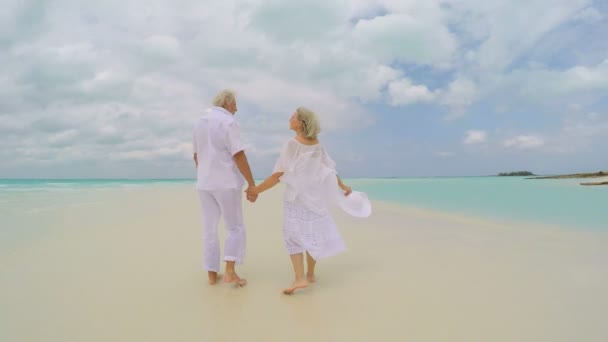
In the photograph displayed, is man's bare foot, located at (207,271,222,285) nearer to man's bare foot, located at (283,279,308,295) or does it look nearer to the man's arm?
man's bare foot, located at (283,279,308,295)

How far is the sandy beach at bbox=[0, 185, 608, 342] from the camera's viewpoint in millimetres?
2500

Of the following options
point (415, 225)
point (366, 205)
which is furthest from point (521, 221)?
point (366, 205)

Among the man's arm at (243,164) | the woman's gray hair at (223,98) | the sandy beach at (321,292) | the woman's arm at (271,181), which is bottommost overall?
the sandy beach at (321,292)

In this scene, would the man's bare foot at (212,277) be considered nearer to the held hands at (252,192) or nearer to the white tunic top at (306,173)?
the held hands at (252,192)

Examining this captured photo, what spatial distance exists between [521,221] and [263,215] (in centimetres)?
570

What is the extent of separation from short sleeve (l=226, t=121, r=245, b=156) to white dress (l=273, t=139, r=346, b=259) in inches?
15.7

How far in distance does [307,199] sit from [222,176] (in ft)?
2.78

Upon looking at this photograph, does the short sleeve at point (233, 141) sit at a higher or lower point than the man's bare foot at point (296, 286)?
higher

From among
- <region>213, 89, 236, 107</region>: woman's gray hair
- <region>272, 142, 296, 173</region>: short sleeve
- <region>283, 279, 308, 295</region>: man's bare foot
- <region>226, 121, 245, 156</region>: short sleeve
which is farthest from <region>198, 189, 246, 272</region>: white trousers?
<region>213, 89, 236, 107</region>: woman's gray hair

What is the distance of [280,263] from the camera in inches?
170

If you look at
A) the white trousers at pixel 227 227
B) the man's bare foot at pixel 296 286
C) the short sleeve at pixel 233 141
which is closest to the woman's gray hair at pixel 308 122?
the short sleeve at pixel 233 141

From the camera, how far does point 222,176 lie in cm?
346

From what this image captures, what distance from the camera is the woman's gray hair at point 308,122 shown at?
3301 mm

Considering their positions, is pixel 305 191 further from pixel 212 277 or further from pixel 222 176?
pixel 212 277
